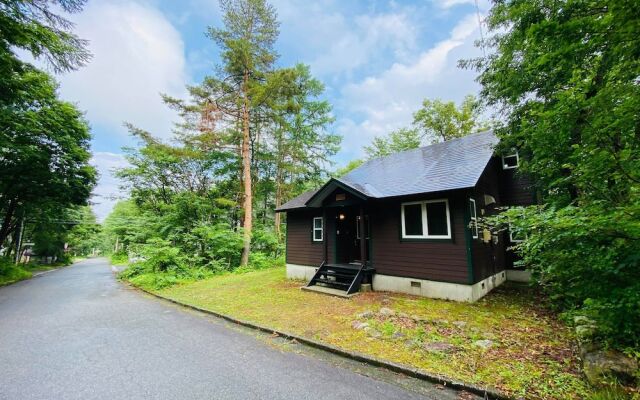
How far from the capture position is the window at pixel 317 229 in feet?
34.4

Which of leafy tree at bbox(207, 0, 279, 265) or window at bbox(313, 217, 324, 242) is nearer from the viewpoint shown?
window at bbox(313, 217, 324, 242)

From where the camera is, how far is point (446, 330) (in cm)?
477

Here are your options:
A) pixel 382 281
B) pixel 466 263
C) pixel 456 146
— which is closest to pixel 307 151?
pixel 456 146

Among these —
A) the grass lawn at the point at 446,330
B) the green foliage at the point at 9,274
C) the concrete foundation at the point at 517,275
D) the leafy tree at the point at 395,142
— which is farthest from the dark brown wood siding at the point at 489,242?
the green foliage at the point at 9,274

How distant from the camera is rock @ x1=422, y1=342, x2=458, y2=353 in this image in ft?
12.9

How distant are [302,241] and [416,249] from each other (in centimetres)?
499

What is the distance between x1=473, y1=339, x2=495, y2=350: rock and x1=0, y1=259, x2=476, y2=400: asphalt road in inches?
59.5

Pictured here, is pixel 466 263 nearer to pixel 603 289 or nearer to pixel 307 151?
pixel 603 289

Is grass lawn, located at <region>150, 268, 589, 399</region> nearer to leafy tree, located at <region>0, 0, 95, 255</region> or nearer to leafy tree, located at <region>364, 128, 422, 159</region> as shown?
leafy tree, located at <region>0, 0, 95, 255</region>

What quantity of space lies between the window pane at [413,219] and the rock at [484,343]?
148 inches

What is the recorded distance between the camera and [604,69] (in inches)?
190

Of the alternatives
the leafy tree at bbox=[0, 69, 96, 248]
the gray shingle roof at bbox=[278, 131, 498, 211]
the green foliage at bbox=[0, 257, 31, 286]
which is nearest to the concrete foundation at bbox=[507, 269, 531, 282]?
the gray shingle roof at bbox=[278, 131, 498, 211]

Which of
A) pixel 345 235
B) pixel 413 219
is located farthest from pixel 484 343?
pixel 345 235

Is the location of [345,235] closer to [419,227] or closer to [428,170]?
[419,227]
